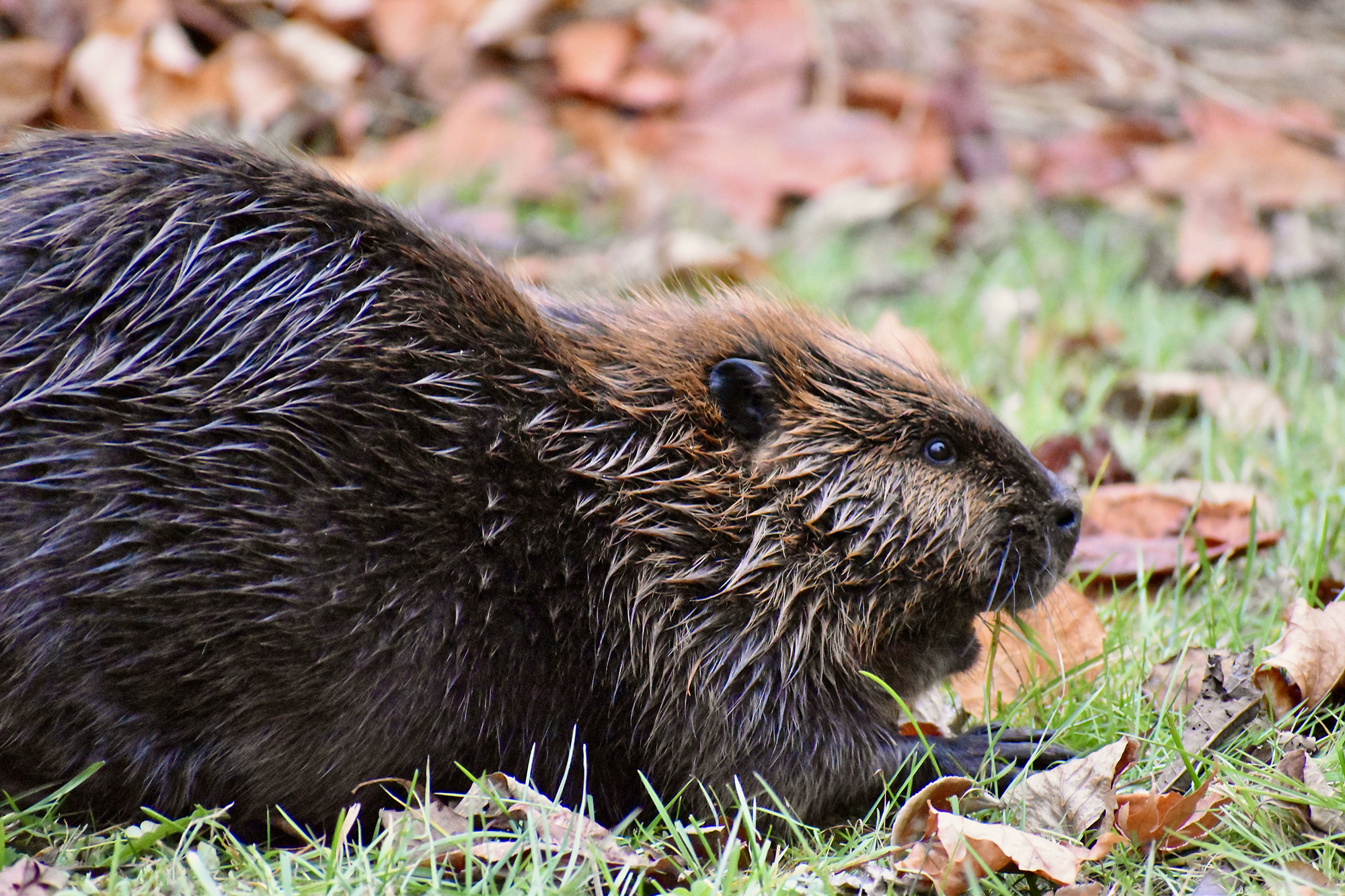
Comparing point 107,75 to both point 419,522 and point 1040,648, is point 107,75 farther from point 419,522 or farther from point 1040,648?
point 1040,648

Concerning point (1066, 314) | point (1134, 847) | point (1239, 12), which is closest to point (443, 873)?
point (1134, 847)

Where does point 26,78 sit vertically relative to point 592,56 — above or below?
below

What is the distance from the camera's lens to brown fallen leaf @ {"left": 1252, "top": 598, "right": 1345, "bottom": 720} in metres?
2.89

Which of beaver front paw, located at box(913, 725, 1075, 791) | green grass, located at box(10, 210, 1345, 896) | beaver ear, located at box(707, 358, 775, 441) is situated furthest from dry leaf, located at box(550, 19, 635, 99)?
beaver front paw, located at box(913, 725, 1075, 791)

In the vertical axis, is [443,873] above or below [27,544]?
below

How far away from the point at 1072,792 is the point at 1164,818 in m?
0.21

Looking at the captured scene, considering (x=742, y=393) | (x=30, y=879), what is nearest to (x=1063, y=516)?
(x=742, y=393)

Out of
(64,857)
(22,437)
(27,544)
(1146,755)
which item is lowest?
(64,857)

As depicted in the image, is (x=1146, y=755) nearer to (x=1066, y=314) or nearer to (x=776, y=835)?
(x=776, y=835)

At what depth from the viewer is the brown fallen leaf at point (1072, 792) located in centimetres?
259

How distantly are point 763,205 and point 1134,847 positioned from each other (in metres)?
5.05

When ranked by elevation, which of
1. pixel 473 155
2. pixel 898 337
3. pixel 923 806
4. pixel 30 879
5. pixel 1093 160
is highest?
pixel 1093 160

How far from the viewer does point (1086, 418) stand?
182 inches

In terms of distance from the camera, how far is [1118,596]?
3.44m
